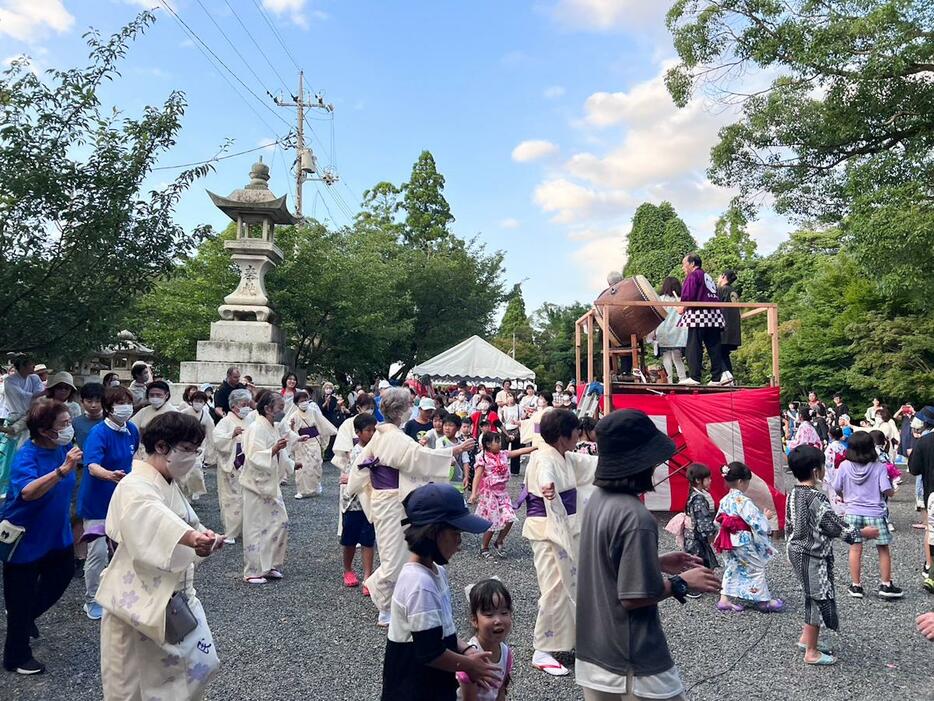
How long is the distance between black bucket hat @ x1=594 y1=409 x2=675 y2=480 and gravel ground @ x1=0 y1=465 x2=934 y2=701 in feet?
7.18

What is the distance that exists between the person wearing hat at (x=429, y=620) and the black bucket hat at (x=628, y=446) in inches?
20.7

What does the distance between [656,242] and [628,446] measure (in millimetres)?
48545

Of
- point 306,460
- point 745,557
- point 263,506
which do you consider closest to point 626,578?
point 745,557

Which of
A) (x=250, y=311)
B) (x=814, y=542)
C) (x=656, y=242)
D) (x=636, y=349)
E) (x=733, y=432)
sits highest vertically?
(x=656, y=242)

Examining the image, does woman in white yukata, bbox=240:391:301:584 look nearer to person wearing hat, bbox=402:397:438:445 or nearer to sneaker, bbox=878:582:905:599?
person wearing hat, bbox=402:397:438:445

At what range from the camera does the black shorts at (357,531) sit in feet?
21.1

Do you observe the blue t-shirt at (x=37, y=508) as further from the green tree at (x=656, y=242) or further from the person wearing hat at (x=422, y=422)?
the green tree at (x=656, y=242)

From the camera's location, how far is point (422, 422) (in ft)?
31.0

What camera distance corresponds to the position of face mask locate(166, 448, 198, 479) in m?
3.01

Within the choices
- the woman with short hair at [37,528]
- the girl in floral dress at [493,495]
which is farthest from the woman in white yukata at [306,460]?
the woman with short hair at [37,528]

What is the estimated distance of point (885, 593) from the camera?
6.29 m

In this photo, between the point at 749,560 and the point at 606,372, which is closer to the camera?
the point at 749,560

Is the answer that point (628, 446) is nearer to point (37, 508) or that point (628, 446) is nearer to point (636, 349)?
point (37, 508)

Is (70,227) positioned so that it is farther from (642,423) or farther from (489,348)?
(489,348)
